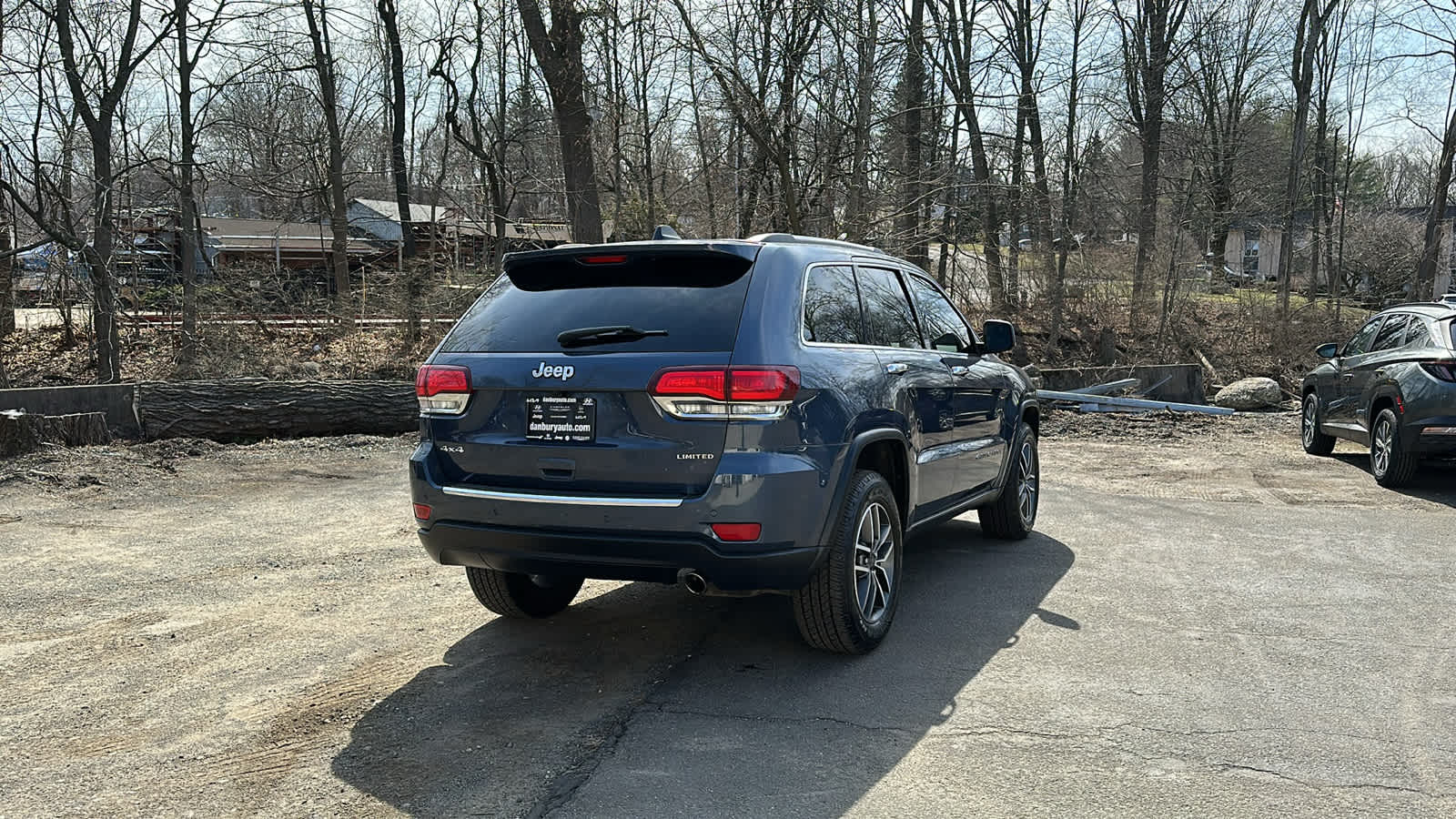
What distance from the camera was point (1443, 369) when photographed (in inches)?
359

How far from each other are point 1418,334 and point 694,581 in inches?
328

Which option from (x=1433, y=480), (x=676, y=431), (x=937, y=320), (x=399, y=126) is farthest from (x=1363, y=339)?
(x=399, y=126)

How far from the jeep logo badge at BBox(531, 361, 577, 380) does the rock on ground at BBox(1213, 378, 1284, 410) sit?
15279mm

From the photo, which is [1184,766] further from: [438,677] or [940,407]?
[438,677]

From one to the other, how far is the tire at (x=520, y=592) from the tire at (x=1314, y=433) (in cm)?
946

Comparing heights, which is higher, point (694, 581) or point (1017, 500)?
point (694, 581)

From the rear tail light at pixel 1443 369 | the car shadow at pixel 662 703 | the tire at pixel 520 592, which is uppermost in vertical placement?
the rear tail light at pixel 1443 369

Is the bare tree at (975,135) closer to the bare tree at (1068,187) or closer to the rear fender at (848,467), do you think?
the bare tree at (1068,187)

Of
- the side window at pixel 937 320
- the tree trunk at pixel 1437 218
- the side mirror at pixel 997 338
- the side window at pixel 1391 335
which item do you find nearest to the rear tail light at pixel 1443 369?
the side window at pixel 1391 335

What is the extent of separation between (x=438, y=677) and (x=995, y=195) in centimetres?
1672

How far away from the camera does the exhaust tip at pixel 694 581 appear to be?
4.28 meters

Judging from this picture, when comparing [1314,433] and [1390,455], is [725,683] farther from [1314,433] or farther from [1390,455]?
[1314,433]

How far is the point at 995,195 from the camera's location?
19.6 meters

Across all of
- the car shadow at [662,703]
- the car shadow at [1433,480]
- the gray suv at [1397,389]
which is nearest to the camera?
the car shadow at [662,703]
